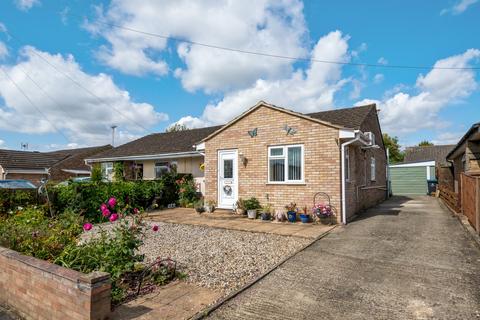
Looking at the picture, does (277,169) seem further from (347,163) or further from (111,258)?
(111,258)

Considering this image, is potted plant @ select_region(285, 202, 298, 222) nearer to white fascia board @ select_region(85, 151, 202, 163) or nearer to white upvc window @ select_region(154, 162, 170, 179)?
white fascia board @ select_region(85, 151, 202, 163)

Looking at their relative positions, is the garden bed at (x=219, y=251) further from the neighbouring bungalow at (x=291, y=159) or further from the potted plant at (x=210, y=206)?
the potted plant at (x=210, y=206)

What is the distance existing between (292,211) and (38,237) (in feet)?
23.9

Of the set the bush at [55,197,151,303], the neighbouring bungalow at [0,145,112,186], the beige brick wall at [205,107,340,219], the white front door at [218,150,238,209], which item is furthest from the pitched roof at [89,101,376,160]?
the neighbouring bungalow at [0,145,112,186]

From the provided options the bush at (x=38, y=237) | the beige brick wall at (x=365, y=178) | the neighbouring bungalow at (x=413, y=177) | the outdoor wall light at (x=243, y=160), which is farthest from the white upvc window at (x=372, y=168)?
the bush at (x=38, y=237)

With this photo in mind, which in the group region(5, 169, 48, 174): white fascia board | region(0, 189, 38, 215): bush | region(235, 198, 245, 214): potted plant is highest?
region(5, 169, 48, 174): white fascia board

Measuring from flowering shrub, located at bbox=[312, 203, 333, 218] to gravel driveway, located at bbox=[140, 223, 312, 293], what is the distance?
2092 mm

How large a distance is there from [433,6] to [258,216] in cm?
908

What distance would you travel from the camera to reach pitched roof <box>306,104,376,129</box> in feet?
38.9

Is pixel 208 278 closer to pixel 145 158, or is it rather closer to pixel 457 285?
pixel 457 285

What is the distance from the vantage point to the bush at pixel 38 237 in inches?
179

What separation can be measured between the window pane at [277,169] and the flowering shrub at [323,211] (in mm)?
1701

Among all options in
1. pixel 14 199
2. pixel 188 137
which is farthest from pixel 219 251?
pixel 188 137

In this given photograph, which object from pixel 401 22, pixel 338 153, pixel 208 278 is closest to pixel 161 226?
pixel 208 278
